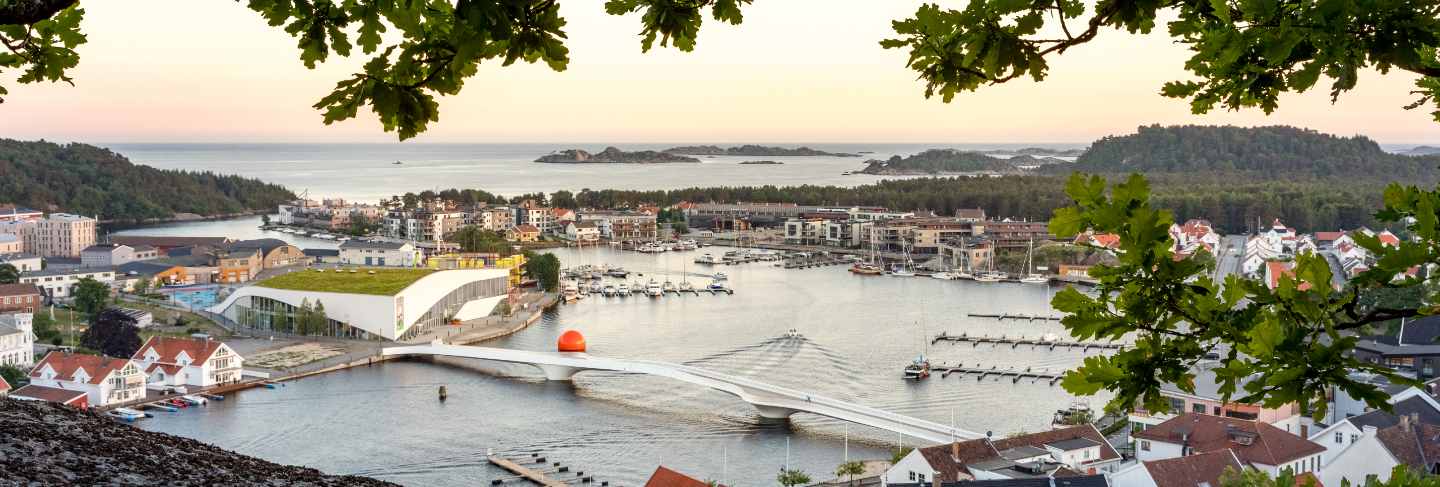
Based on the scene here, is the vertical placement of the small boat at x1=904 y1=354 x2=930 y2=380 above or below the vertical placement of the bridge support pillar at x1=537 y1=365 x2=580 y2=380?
above

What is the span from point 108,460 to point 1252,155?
3380 cm

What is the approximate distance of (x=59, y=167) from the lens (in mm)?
26125

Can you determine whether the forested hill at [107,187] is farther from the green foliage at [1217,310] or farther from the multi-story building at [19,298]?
the green foliage at [1217,310]

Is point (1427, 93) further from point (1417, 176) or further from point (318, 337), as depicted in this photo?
point (1417, 176)

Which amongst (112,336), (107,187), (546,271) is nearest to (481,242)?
(546,271)

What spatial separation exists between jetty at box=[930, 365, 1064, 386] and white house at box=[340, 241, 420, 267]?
26.0 ft

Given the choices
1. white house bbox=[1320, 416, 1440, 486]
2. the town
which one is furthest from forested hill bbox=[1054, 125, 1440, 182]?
white house bbox=[1320, 416, 1440, 486]

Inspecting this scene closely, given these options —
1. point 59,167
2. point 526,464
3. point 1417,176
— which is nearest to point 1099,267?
point 526,464

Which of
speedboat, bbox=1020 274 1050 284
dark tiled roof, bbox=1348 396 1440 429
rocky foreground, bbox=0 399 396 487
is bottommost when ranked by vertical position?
speedboat, bbox=1020 274 1050 284

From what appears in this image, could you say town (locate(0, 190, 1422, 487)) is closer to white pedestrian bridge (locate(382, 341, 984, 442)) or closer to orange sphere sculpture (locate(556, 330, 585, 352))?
white pedestrian bridge (locate(382, 341, 984, 442))

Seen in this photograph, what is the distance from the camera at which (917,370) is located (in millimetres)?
8414

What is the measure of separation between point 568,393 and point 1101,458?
3740 mm

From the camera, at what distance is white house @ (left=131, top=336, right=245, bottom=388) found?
26.2ft

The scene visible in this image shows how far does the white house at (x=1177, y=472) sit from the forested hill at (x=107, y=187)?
23.4m
